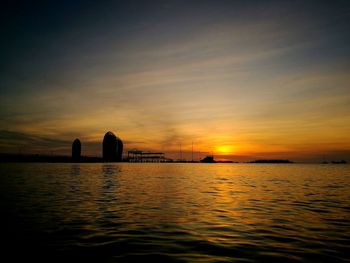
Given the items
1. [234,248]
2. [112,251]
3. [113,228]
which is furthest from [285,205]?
[112,251]

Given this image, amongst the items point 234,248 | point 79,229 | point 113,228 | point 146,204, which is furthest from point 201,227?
point 146,204

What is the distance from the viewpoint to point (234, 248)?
10078 mm

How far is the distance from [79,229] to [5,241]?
3.12 m

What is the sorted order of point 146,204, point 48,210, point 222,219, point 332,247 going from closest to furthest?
1. point 332,247
2. point 222,219
3. point 48,210
4. point 146,204

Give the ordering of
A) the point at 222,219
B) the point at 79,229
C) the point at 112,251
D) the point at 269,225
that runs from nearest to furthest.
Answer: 1. the point at 112,251
2. the point at 79,229
3. the point at 269,225
4. the point at 222,219

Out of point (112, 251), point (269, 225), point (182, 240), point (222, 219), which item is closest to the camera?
point (112, 251)

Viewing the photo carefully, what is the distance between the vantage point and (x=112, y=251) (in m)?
9.55

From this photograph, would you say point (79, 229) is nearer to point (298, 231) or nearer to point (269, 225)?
point (269, 225)

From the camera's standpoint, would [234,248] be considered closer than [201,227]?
Yes

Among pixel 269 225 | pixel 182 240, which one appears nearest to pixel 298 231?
pixel 269 225

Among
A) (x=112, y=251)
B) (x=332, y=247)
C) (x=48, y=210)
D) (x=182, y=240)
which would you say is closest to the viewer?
(x=112, y=251)

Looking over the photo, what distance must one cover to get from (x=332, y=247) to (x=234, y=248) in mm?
4076

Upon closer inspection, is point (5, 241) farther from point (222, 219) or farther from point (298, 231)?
point (298, 231)

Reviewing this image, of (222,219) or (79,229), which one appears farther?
(222,219)
